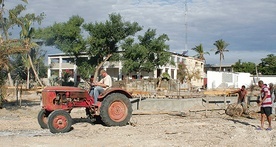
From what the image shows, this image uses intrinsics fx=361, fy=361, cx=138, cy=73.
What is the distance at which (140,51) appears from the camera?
1692 inches

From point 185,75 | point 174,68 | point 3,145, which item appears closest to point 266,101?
point 3,145

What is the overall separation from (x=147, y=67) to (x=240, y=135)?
34.3 metres

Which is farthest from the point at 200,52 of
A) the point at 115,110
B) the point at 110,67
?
the point at 115,110

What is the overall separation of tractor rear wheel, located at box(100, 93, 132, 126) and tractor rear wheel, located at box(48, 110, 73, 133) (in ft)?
4.19

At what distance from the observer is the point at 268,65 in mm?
68812

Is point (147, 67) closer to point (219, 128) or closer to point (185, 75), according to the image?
point (185, 75)

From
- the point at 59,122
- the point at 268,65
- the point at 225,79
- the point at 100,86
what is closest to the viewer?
the point at 59,122

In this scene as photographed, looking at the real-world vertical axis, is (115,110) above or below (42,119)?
above

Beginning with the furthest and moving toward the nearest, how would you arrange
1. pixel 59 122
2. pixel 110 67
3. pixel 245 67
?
1. pixel 245 67
2. pixel 110 67
3. pixel 59 122

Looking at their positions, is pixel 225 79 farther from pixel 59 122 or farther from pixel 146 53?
pixel 59 122

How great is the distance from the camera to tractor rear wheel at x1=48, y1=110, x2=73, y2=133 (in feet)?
31.2

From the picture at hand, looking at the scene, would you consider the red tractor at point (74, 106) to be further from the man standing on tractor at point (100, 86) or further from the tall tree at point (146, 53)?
the tall tree at point (146, 53)

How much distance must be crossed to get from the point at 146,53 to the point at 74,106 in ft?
111

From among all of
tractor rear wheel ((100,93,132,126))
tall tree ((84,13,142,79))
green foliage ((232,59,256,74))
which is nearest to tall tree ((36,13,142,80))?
tall tree ((84,13,142,79))
